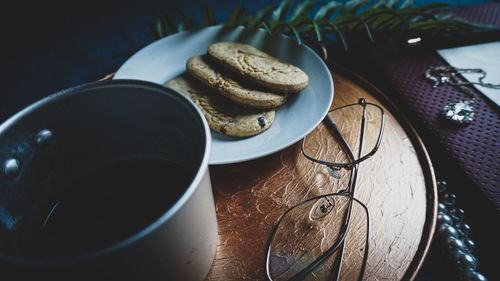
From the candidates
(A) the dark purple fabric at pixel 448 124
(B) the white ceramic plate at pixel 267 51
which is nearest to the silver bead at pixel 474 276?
(A) the dark purple fabric at pixel 448 124

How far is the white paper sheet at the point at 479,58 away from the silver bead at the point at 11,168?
763 millimetres

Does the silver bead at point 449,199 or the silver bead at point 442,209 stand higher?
the silver bead at point 449,199

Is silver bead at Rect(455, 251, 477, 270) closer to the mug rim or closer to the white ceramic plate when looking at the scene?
the white ceramic plate

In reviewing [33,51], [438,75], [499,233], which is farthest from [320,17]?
[33,51]

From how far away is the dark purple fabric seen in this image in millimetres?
566

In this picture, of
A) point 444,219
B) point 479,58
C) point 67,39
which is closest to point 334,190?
point 444,219

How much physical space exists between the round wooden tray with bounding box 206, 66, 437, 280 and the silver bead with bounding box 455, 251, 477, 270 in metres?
0.14

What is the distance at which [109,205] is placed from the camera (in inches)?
16.1

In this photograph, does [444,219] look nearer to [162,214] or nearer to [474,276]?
[474,276]

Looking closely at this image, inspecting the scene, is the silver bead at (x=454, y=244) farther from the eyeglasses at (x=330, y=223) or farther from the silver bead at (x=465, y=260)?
the eyeglasses at (x=330, y=223)

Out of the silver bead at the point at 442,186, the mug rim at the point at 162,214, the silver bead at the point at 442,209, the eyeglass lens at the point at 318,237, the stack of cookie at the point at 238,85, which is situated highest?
the mug rim at the point at 162,214

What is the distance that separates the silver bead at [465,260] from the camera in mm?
571

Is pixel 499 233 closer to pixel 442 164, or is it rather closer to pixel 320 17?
pixel 442 164

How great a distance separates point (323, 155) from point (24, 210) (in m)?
0.42
